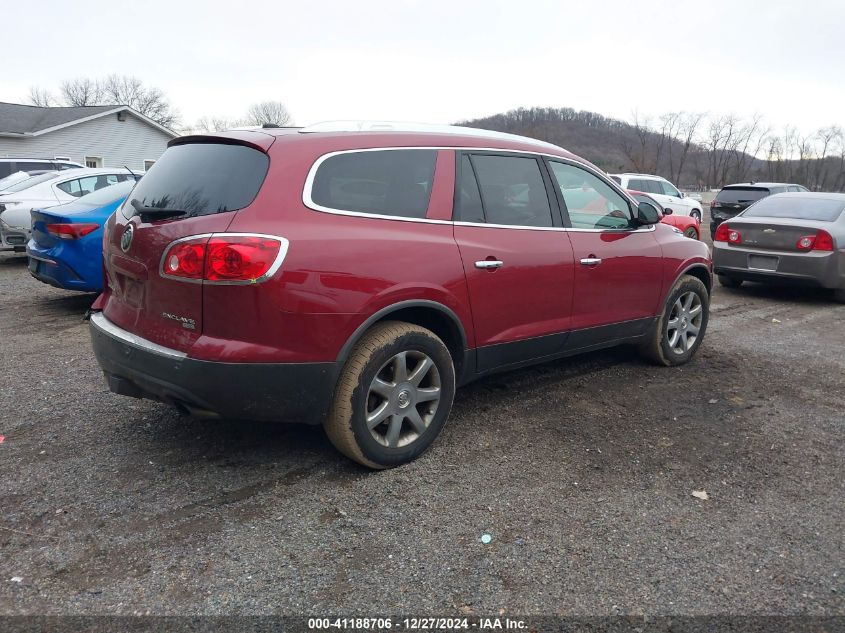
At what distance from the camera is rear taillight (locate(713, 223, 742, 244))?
30.8 ft

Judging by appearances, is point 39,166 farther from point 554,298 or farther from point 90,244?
point 554,298

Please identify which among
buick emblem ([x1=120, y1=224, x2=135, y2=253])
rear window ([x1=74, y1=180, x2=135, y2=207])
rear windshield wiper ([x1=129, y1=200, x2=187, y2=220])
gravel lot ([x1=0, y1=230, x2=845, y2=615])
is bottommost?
gravel lot ([x1=0, y1=230, x2=845, y2=615])

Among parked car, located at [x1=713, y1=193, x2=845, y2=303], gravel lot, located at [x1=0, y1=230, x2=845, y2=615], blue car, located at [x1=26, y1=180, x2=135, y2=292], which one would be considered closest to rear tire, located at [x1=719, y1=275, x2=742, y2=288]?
parked car, located at [x1=713, y1=193, x2=845, y2=303]

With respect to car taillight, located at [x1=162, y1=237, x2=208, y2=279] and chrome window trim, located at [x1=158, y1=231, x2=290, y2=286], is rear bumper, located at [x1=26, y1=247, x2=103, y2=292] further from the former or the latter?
chrome window trim, located at [x1=158, y1=231, x2=290, y2=286]

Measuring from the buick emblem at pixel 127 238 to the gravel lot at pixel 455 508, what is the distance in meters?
1.15

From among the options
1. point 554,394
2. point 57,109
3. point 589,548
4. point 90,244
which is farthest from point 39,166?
point 589,548

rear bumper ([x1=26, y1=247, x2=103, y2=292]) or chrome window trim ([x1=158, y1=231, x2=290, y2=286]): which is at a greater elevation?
chrome window trim ([x1=158, y1=231, x2=290, y2=286])

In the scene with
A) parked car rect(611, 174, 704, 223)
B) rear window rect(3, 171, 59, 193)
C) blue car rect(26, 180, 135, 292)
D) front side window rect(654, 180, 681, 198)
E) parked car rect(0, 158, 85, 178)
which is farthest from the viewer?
front side window rect(654, 180, 681, 198)

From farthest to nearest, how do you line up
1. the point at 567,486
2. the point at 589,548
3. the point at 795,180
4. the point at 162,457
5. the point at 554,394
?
the point at 795,180 < the point at 554,394 < the point at 162,457 < the point at 567,486 < the point at 589,548

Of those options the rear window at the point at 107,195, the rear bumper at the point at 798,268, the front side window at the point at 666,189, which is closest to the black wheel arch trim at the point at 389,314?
the rear window at the point at 107,195

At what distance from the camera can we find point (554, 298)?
427 cm

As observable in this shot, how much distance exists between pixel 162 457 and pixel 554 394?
2644 mm

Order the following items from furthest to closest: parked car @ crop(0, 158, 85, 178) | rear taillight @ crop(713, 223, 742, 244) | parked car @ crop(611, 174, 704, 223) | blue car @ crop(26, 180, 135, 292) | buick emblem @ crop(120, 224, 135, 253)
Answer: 1. parked car @ crop(0, 158, 85, 178)
2. parked car @ crop(611, 174, 704, 223)
3. rear taillight @ crop(713, 223, 742, 244)
4. blue car @ crop(26, 180, 135, 292)
5. buick emblem @ crop(120, 224, 135, 253)

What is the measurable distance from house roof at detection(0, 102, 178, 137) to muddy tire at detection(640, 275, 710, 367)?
1217 inches
